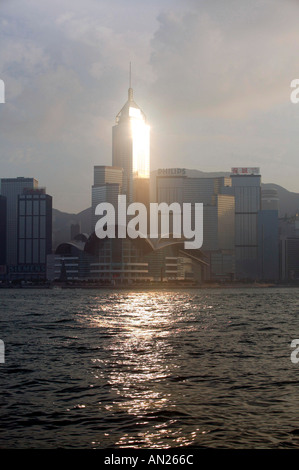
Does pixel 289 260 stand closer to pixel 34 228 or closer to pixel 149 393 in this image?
pixel 34 228

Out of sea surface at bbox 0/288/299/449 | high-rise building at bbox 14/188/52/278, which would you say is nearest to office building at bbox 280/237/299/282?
high-rise building at bbox 14/188/52/278

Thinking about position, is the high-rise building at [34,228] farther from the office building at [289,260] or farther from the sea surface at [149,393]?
the sea surface at [149,393]

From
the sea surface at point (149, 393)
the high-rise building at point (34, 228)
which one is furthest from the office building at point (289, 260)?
the sea surface at point (149, 393)

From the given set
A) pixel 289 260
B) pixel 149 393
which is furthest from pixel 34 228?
pixel 149 393

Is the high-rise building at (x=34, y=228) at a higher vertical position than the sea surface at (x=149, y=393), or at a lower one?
higher

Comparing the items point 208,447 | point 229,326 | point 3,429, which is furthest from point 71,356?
point 229,326

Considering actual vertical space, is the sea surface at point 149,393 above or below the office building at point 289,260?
below

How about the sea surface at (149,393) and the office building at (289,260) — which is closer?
the sea surface at (149,393)

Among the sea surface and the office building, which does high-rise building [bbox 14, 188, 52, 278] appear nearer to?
the office building

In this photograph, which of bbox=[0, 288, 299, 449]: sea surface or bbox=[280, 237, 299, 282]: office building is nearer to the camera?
bbox=[0, 288, 299, 449]: sea surface
